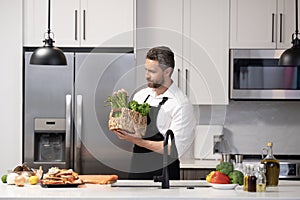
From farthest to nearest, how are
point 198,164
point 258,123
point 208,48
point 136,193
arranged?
point 258,123 < point 208,48 < point 198,164 < point 136,193

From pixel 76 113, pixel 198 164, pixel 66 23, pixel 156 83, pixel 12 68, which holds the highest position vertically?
pixel 66 23

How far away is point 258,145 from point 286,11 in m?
1.19

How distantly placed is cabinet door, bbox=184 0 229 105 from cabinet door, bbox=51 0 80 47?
0.92 metres

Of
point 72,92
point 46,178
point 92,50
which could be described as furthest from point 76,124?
point 46,178

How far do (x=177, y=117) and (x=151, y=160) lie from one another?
1.39 ft

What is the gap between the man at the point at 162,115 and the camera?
12.5ft

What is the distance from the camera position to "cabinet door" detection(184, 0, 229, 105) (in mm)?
5273

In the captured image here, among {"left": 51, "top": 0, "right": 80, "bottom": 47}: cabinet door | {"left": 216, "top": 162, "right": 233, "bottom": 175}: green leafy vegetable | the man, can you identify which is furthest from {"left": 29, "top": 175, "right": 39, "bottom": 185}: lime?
{"left": 51, "top": 0, "right": 80, "bottom": 47}: cabinet door

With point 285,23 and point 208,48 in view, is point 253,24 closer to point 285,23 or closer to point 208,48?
point 285,23

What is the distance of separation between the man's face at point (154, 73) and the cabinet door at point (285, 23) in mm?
1690

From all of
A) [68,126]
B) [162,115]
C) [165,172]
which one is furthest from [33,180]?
[68,126]

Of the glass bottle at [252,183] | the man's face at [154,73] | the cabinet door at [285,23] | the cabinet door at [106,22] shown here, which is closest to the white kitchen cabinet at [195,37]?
the cabinet door at [106,22]

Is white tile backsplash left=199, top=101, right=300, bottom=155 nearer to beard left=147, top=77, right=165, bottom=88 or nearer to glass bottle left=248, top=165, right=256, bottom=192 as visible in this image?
beard left=147, top=77, right=165, bottom=88

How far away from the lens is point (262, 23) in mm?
5262
